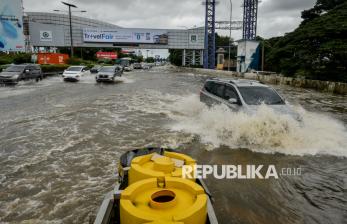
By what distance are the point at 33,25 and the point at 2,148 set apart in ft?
206

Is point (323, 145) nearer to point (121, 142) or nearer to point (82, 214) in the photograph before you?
point (121, 142)

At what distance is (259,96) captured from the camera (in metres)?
9.42

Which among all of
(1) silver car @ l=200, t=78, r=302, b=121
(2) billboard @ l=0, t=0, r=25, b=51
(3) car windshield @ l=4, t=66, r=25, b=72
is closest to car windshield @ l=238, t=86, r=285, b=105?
(1) silver car @ l=200, t=78, r=302, b=121

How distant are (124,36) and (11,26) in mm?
24550

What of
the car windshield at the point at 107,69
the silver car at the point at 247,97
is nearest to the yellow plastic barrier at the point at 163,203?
the silver car at the point at 247,97

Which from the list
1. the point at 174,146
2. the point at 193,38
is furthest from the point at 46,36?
the point at 174,146

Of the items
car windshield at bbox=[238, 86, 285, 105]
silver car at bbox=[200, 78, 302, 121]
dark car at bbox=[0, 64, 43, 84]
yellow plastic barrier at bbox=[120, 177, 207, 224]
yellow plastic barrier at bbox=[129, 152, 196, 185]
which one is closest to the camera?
yellow plastic barrier at bbox=[120, 177, 207, 224]

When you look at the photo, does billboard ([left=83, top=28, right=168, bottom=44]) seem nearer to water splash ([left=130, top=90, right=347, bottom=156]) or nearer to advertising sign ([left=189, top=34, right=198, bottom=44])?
advertising sign ([left=189, top=34, right=198, bottom=44])

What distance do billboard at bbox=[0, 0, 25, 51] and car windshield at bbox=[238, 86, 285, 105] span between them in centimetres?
4339

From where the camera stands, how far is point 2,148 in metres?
7.67

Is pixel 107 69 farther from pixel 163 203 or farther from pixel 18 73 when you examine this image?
pixel 163 203

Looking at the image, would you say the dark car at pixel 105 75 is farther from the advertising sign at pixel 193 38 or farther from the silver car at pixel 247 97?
the advertising sign at pixel 193 38

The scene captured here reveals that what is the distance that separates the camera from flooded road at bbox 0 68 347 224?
476cm

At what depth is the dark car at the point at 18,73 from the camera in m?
22.7
